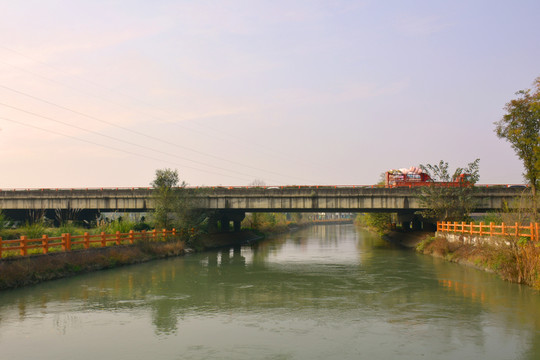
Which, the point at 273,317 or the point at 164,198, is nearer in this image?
the point at 273,317

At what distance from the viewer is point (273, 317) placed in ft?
55.4

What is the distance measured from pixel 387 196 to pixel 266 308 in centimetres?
3844

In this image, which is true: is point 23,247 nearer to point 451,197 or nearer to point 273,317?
point 273,317

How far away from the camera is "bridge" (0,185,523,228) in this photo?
174ft

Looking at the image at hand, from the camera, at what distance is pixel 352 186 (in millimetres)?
56062

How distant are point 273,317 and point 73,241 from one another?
2251cm

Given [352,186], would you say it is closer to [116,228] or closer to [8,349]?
[116,228]

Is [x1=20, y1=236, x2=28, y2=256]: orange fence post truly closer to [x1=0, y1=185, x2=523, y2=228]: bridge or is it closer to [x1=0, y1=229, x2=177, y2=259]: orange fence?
[x1=0, y1=229, x2=177, y2=259]: orange fence

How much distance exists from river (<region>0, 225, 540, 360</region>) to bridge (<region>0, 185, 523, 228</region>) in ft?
83.6

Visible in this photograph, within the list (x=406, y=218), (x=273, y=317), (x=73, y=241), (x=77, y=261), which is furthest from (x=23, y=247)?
(x=406, y=218)

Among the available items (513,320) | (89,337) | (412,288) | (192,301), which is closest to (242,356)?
(89,337)

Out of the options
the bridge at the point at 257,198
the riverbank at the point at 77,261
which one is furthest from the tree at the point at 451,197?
the riverbank at the point at 77,261

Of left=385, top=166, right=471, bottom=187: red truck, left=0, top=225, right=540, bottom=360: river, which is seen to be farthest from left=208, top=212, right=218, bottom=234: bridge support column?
left=0, top=225, right=540, bottom=360: river

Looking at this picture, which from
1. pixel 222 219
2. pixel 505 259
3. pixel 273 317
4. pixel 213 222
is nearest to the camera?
pixel 273 317
